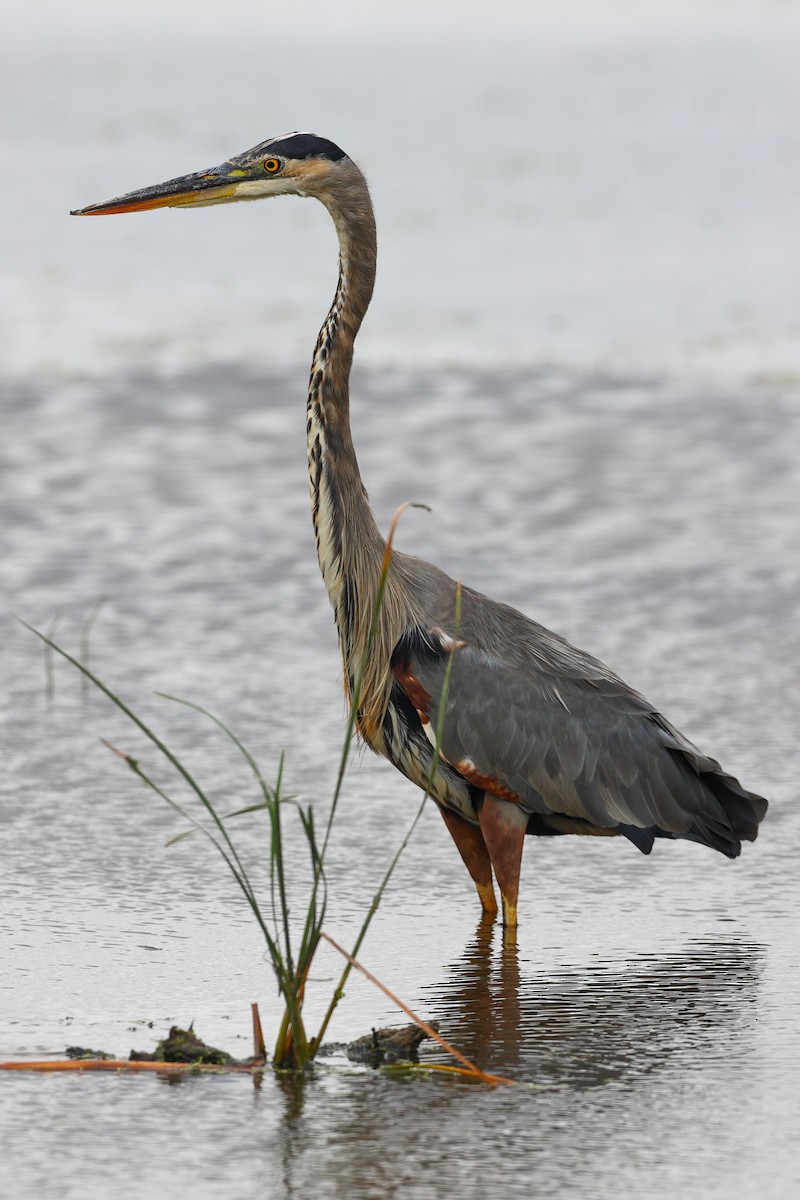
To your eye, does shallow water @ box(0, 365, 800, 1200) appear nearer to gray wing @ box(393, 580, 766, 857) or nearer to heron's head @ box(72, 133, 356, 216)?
gray wing @ box(393, 580, 766, 857)

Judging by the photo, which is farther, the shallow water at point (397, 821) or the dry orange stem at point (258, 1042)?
the dry orange stem at point (258, 1042)

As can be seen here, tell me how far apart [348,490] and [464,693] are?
70 centimetres

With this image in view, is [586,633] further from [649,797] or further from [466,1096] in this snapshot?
[466,1096]

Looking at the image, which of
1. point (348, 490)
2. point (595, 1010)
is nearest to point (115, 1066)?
point (595, 1010)

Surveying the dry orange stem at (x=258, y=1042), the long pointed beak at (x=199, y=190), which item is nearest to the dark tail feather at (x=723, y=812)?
the dry orange stem at (x=258, y=1042)

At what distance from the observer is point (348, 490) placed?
5926mm

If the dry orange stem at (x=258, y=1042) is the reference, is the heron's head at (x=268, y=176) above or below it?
above

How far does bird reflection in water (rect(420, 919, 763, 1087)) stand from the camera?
15.7 ft

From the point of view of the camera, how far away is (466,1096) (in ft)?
14.7

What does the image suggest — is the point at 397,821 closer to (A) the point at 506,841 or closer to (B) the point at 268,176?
(A) the point at 506,841

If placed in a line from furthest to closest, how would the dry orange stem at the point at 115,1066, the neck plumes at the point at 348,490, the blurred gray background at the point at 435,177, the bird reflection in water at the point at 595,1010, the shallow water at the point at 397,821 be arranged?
the blurred gray background at the point at 435,177, the neck plumes at the point at 348,490, the bird reflection in water at the point at 595,1010, the dry orange stem at the point at 115,1066, the shallow water at the point at 397,821

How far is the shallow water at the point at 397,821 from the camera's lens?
13.8ft

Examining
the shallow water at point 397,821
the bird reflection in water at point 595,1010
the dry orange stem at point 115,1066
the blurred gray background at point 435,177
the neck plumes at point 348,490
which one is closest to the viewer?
the shallow water at point 397,821

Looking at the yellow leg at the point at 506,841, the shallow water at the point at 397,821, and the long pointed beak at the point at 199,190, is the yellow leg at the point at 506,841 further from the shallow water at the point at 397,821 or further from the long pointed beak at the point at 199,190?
the long pointed beak at the point at 199,190
